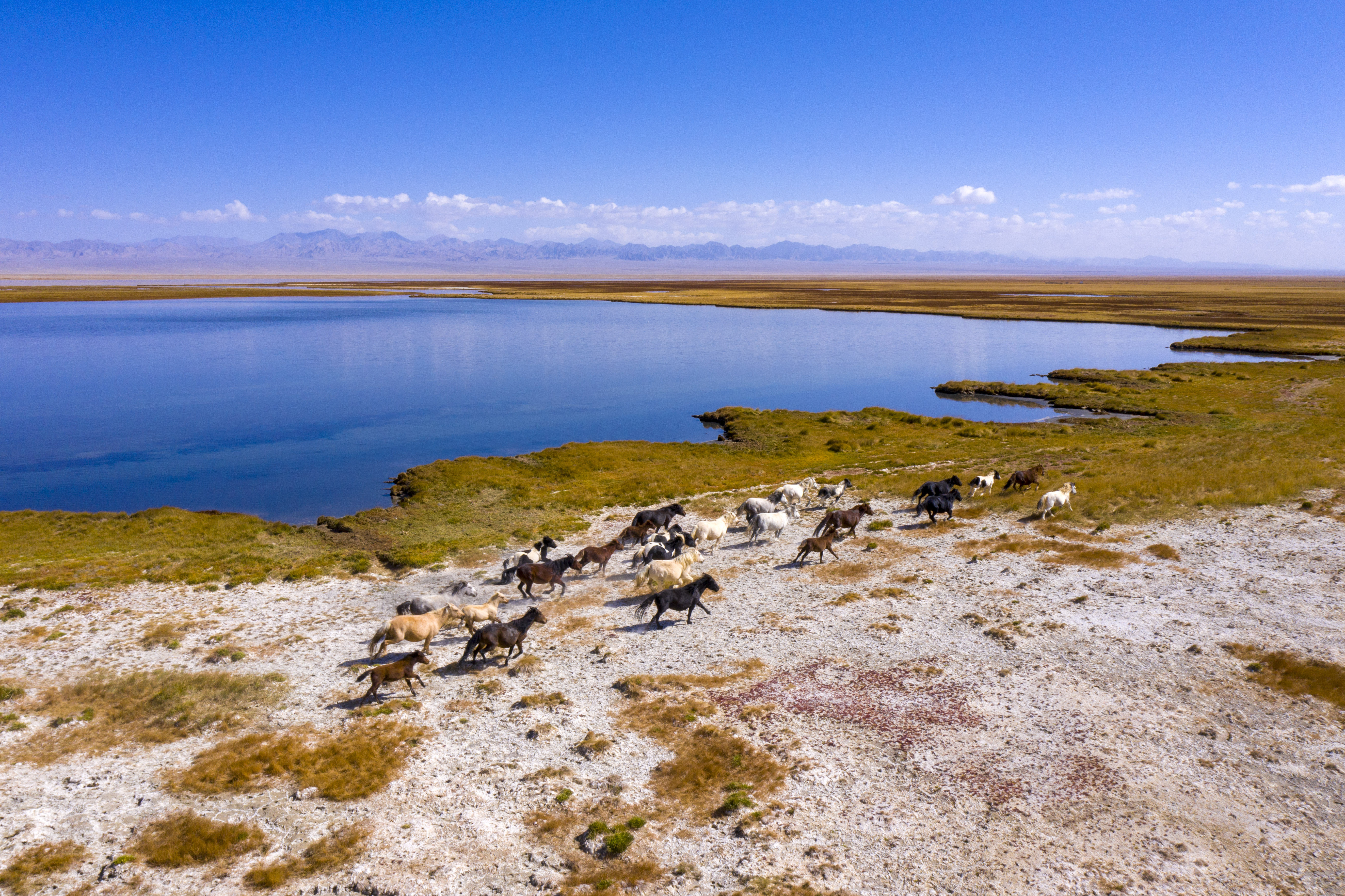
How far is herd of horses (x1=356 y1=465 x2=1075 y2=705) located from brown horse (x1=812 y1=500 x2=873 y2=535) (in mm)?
34

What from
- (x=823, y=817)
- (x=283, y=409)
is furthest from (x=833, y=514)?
(x=283, y=409)

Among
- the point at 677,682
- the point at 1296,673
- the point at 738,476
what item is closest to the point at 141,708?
the point at 677,682

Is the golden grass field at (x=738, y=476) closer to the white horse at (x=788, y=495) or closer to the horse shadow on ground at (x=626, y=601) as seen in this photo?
the white horse at (x=788, y=495)

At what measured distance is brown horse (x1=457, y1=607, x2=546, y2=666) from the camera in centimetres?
1688

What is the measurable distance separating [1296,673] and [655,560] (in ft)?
52.3

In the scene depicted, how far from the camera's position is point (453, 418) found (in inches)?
2468

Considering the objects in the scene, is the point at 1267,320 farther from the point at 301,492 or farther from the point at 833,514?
the point at 301,492

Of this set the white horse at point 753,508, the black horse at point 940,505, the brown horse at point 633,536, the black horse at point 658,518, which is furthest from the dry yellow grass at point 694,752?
the black horse at point 940,505

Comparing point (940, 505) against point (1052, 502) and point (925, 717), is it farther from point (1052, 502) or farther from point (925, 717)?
point (925, 717)

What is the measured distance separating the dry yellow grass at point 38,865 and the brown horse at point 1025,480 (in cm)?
3171

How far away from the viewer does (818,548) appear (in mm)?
23109

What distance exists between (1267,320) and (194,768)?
594 feet

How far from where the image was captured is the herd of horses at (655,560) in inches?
679

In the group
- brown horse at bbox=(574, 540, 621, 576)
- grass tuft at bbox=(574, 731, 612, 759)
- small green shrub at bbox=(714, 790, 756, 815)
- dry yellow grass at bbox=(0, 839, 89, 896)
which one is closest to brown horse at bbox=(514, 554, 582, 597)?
brown horse at bbox=(574, 540, 621, 576)
